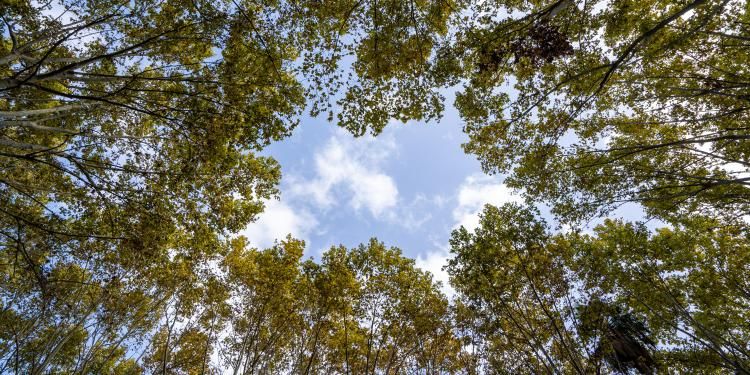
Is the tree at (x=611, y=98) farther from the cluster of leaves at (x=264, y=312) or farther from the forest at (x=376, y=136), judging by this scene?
the cluster of leaves at (x=264, y=312)

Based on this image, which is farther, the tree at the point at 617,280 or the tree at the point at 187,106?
the tree at the point at 617,280

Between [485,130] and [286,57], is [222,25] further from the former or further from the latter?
[485,130]

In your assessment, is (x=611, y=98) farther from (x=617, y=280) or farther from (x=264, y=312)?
(x=264, y=312)

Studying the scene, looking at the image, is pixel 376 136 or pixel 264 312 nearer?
pixel 376 136

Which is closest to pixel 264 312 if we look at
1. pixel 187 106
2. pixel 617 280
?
pixel 187 106

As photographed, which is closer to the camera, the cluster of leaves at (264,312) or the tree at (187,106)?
the tree at (187,106)

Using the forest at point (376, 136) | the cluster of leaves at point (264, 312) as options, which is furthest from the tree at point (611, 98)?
the cluster of leaves at point (264, 312)

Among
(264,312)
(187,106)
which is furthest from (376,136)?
(264,312)

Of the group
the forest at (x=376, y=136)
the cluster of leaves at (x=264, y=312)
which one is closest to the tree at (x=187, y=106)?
the forest at (x=376, y=136)

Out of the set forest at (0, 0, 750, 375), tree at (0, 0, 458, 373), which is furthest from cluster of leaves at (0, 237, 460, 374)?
tree at (0, 0, 458, 373)

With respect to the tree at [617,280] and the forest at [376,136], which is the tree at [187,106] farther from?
the tree at [617,280]

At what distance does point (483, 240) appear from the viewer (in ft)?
41.2

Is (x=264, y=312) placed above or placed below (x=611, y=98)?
below

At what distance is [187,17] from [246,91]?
209 cm
